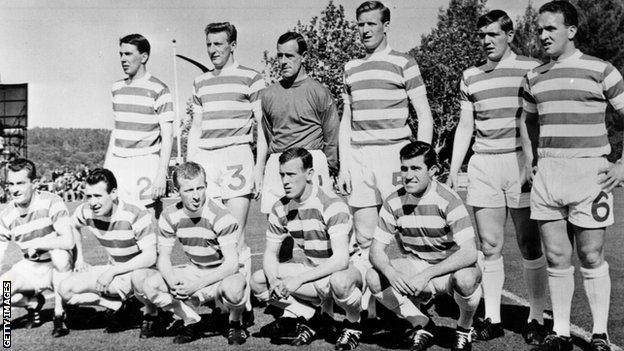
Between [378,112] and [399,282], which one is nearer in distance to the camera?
[399,282]

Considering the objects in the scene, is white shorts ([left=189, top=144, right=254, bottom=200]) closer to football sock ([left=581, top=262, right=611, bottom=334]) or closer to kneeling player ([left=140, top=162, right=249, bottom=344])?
kneeling player ([left=140, top=162, right=249, bottom=344])

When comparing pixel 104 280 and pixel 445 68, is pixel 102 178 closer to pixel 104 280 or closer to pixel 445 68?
pixel 104 280

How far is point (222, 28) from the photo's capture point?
5.25 m

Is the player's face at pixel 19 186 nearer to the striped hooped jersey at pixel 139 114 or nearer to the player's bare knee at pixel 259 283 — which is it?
the striped hooped jersey at pixel 139 114

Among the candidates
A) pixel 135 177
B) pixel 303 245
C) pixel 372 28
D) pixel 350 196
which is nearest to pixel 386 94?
pixel 372 28

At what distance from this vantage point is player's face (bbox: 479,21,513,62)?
446 cm

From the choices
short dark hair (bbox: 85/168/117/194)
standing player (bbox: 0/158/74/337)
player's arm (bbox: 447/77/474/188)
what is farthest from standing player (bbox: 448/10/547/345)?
standing player (bbox: 0/158/74/337)

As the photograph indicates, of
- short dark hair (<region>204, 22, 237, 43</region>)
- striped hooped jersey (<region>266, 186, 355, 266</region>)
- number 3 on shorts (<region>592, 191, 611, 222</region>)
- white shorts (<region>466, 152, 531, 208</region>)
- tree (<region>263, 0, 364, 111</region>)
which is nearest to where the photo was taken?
number 3 on shorts (<region>592, 191, 611, 222</region>)

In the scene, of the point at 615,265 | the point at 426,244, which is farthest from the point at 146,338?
the point at 615,265

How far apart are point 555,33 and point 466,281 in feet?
5.37

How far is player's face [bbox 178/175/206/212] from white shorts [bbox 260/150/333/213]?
3.06ft

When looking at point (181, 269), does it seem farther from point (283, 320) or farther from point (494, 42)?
point (494, 42)

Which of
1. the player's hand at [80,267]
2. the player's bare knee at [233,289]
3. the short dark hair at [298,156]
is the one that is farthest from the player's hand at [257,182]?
the player's hand at [80,267]

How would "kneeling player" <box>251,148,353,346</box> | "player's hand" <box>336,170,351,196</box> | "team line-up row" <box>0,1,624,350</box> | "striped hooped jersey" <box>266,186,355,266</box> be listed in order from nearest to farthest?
"team line-up row" <box>0,1,624,350</box> < "kneeling player" <box>251,148,353,346</box> < "striped hooped jersey" <box>266,186,355,266</box> < "player's hand" <box>336,170,351,196</box>
